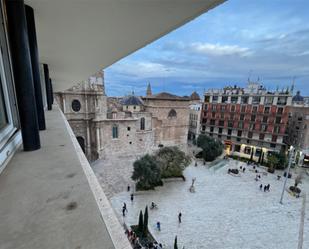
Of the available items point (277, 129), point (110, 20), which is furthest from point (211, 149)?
point (110, 20)

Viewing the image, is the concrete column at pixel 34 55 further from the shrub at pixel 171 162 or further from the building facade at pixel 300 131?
the building facade at pixel 300 131

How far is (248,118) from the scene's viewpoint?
18656 mm

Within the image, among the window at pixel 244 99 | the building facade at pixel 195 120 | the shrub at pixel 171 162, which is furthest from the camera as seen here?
the building facade at pixel 195 120

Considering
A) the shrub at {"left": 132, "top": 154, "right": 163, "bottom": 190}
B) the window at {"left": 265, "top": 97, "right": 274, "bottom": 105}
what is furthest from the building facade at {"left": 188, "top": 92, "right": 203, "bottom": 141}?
the shrub at {"left": 132, "top": 154, "right": 163, "bottom": 190}

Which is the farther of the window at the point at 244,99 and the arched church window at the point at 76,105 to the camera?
the window at the point at 244,99

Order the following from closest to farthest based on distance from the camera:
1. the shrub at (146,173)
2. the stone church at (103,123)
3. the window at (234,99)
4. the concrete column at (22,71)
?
the concrete column at (22,71) → the shrub at (146,173) → the stone church at (103,123) → the window at (234,99)

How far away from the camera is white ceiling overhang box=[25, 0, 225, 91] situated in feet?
4.11

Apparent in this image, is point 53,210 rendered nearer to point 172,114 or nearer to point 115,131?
point 115,131

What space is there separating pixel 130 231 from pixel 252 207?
711 cm

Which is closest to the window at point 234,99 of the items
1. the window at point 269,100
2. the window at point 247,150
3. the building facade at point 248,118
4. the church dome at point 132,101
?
the building facade at point 248,118

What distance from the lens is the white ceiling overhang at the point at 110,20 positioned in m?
1.25

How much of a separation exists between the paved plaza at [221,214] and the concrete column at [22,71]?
→ 719cm

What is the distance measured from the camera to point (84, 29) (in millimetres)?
1784

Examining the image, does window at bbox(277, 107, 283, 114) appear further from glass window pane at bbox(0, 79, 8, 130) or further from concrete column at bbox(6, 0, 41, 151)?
glass window pane at bbox(0, 79, 8, 130)
